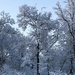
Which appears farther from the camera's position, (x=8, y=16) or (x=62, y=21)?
(x=8, y=16)

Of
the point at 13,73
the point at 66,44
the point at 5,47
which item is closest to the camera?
the point at 66,44

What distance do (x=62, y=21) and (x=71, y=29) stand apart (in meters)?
1.59

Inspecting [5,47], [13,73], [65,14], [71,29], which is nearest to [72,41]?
[71,29]

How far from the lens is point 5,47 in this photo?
38.6m

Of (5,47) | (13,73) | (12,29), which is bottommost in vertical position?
(13,73)

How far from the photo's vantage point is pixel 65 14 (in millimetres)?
30469

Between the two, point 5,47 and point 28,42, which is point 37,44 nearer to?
point 28,42

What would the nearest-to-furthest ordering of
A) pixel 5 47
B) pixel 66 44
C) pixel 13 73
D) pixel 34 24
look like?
pixel 34 24, pixel 66 44, pixel 5 47, pixel 13 73

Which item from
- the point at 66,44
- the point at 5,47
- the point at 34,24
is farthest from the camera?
the point at 5,47

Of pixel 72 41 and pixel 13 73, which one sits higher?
pixel 72 41

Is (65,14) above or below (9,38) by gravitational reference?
above

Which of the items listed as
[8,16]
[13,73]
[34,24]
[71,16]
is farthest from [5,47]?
[71,16]

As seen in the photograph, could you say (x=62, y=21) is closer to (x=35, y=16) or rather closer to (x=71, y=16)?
(x=71, y=16)

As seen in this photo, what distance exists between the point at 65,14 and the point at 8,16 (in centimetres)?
1201
